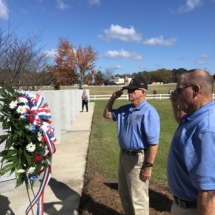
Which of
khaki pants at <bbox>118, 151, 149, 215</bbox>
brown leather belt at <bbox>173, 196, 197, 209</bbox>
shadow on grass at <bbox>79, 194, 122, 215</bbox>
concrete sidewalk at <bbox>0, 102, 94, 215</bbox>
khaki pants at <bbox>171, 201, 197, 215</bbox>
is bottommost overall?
concrete sidewalk at <bbox>0, 102, 94, 215</bbox>

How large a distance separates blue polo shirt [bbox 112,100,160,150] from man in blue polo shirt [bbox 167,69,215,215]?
39.8 inches

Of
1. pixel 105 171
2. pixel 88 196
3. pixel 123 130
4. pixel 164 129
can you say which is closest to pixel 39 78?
pixel 164 129

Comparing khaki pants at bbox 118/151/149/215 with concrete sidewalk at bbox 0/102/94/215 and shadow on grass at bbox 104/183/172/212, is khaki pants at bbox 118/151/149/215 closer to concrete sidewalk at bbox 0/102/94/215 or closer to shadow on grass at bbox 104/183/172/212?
shadow on grass at bbox 104/183/172/212

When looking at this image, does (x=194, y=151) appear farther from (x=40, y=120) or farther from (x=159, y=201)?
(x=159, y=201)

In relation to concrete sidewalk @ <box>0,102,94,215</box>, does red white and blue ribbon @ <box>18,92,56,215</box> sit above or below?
above

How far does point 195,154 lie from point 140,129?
1.48m

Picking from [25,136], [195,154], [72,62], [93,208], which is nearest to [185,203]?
A: [195,154]

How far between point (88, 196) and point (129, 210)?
1.06 m

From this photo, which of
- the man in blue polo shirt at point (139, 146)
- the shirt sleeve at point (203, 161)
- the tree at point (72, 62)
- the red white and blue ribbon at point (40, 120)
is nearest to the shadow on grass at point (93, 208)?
the man in blue polo shirt at point (139, 146)

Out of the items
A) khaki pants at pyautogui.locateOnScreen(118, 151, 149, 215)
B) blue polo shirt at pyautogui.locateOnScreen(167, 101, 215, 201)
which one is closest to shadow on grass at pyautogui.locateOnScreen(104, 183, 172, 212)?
khaki pants at pyautogui.locateOnScreen(118, 151, 149, 215)

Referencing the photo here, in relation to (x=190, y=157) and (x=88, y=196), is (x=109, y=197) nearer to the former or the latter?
(x=88, y=196)

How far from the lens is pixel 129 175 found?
310 centimetres

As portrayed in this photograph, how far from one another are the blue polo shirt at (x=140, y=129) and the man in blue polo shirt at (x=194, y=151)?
1.01m

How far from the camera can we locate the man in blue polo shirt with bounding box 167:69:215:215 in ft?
4.91
